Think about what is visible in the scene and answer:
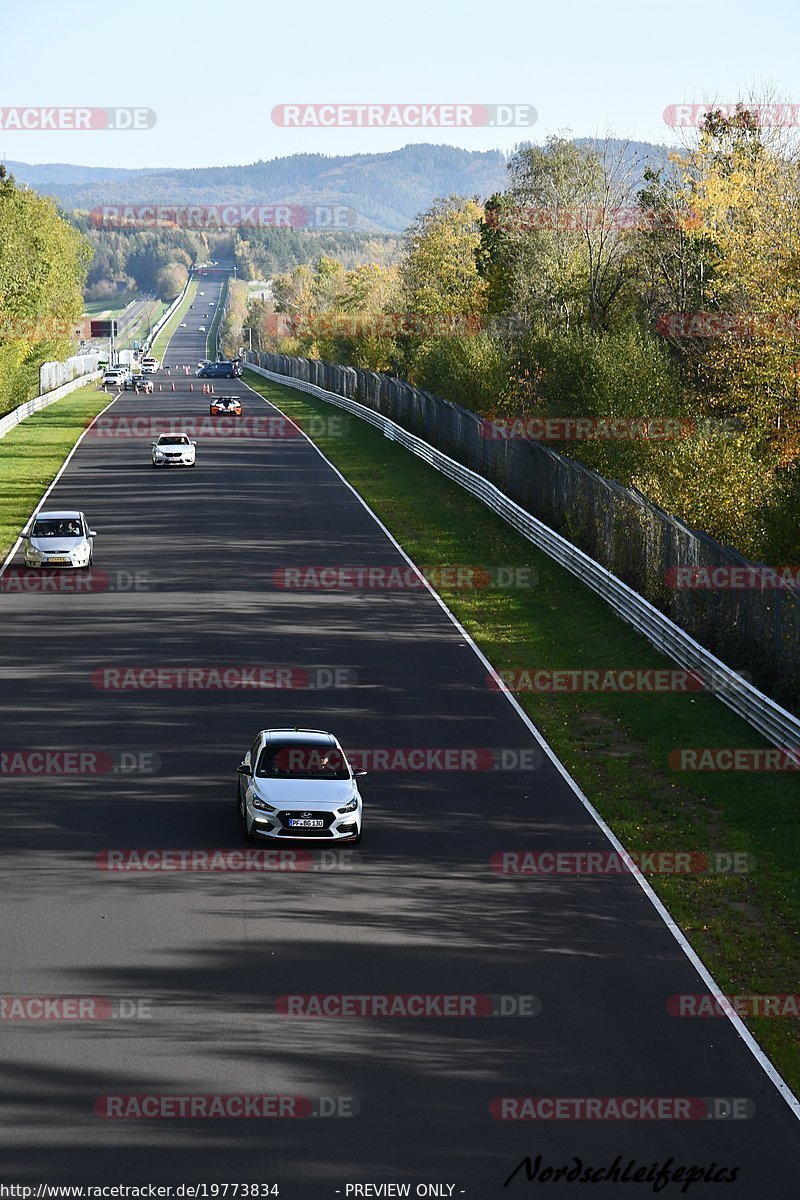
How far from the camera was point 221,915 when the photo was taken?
17578mm

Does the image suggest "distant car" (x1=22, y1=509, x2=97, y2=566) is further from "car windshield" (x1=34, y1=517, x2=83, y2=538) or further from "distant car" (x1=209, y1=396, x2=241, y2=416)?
"distant car" (x1=209, y1=396, x2=241, y2=416)

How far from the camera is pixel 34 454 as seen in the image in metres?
66.6

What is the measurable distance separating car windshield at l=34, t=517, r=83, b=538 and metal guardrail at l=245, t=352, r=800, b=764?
13.2 metres

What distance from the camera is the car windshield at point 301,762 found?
2056 cm

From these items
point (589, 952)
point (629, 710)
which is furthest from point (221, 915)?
point (629, 710)

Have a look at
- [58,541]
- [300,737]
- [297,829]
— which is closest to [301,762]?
[300,737]

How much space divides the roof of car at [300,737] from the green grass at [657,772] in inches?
126

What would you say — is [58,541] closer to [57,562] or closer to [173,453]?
[57,562]

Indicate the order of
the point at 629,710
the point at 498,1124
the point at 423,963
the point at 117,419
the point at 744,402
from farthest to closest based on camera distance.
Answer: the point at 117,419, the point at 744,402, the point at 629,710, the point at 423,963, the point at 498,1124

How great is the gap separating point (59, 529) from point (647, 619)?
1684cm

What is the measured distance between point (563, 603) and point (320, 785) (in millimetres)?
17538

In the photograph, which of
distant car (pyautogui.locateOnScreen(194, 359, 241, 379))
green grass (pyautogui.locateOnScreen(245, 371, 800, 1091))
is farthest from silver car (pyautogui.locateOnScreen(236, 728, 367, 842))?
distant car (pyautogui.locateOnScreen(194, 359, 241, 379))

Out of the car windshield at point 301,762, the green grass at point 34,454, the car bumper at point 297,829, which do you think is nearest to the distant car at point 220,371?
the green grass at point 34,454

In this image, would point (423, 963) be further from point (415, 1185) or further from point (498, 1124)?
point (415, 1185)
